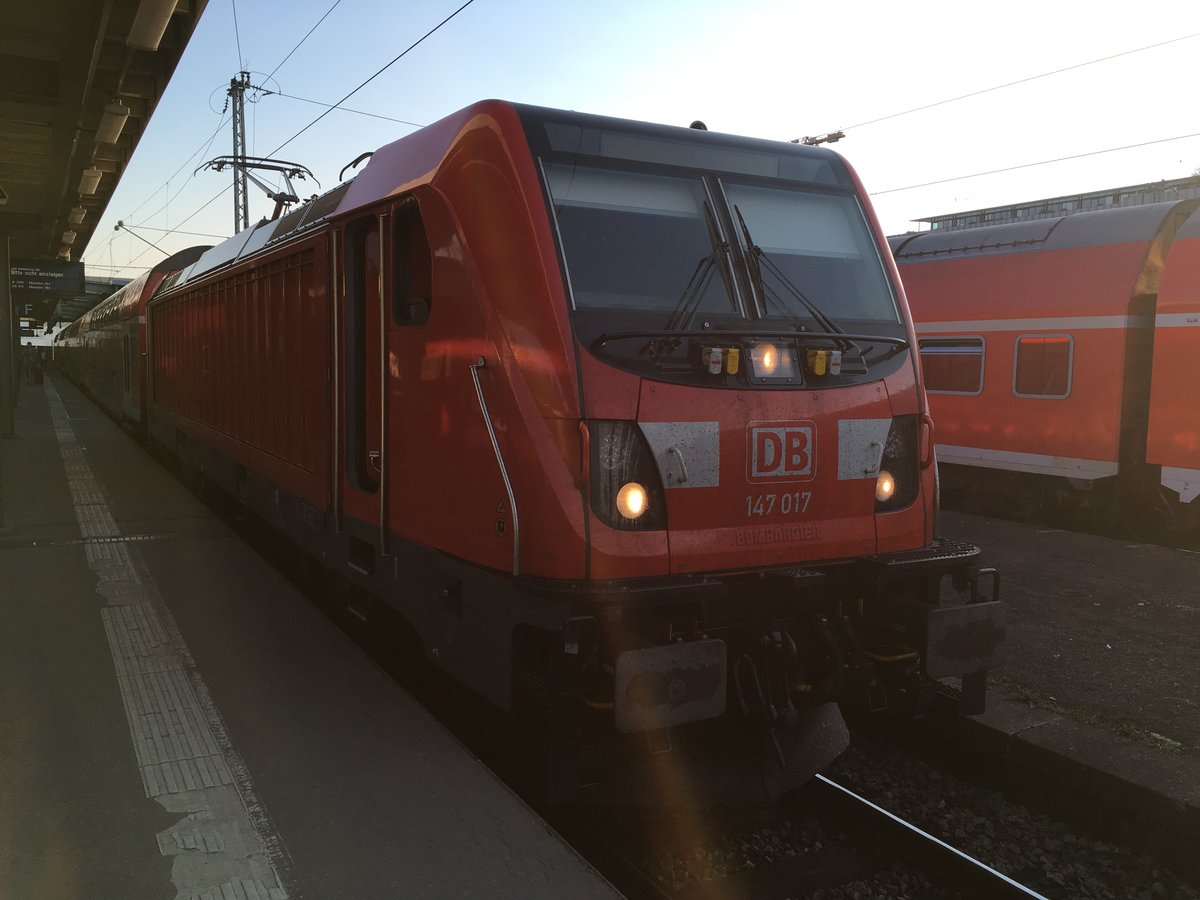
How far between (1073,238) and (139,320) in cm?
1420

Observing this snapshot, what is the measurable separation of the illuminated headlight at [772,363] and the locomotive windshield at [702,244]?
3.2 inches

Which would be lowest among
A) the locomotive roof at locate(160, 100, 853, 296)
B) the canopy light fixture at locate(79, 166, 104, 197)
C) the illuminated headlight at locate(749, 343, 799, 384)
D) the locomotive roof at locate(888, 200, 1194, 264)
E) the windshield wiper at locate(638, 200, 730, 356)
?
the illuminated headlight at locate(749, 343, 799, 384)

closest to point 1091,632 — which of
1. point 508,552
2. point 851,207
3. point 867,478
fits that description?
point 867,478

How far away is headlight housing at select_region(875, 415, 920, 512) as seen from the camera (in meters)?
4.57

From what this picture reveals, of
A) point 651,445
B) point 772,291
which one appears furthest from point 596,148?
point 651,445

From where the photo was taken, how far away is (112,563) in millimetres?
8023

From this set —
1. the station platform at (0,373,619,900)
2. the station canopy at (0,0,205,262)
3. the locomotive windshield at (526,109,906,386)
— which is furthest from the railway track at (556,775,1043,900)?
the station canopy at (0,0,205,262)

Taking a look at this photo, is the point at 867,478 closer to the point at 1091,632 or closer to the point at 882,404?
the point at 882,404

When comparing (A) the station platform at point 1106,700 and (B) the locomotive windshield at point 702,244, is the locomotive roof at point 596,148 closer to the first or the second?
(B) the locomotive windshield at point 702,244

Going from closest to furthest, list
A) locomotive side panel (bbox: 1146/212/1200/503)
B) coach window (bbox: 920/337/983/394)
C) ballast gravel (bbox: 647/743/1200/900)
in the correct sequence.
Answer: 1. ballast gravel (bbox: 647/743/1200/900)
2. locomotive side panel (bbox: 1146/212/1200/503)
3. coach window (bbox: 920/337/983/394)

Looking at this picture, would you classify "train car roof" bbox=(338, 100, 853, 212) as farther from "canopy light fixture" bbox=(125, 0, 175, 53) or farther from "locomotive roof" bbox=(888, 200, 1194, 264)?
"locomotive roof" bbox=(888, 200, 1194, 264)

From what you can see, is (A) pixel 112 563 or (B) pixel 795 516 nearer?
(B) pixel 795 516

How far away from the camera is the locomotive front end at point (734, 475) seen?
12.4 feet

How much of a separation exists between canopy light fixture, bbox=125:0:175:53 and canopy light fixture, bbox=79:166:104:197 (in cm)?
582
